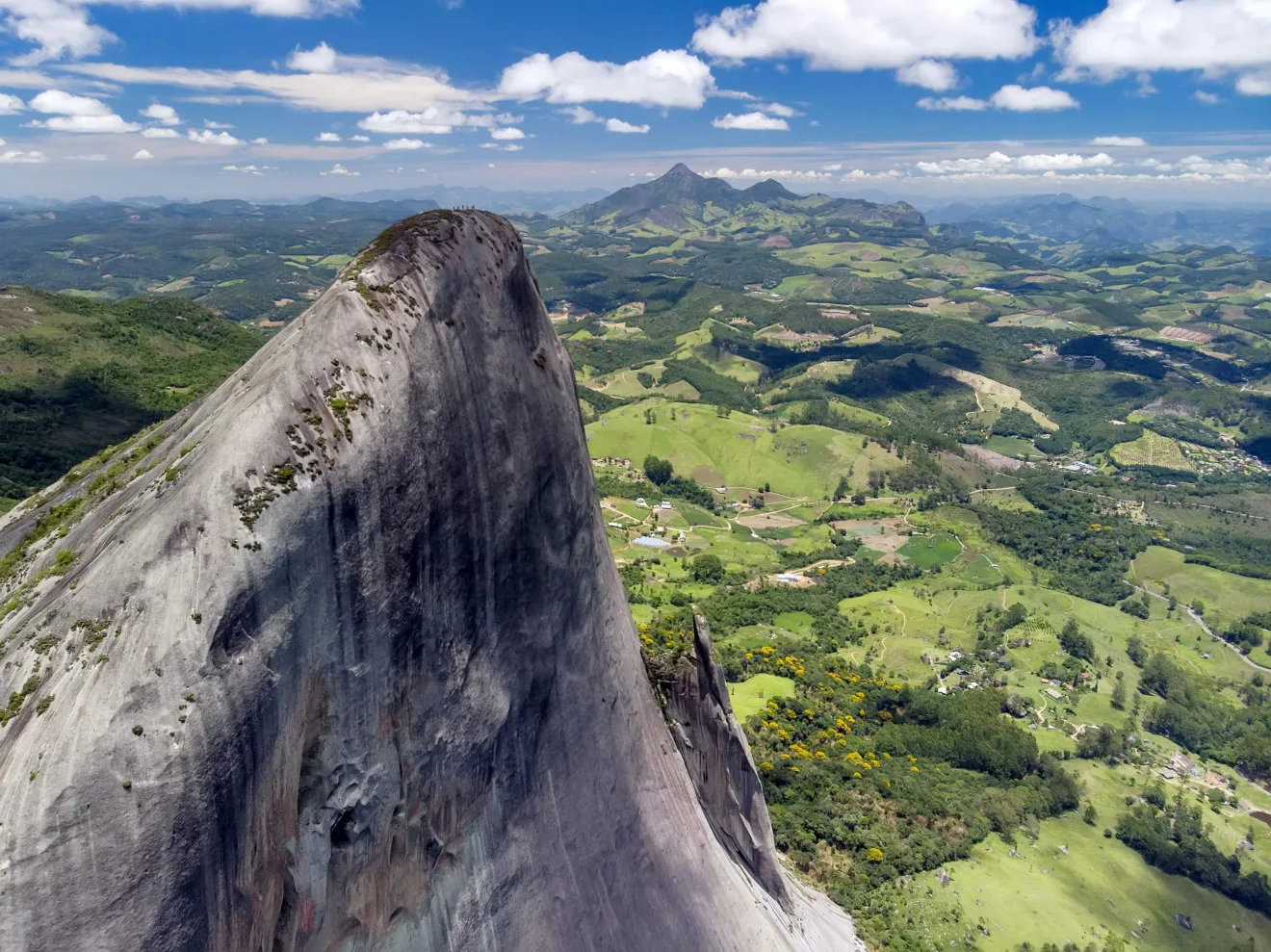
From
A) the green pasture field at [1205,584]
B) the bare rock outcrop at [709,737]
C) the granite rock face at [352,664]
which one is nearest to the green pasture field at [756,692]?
the bare rock outcrop at [709,737]

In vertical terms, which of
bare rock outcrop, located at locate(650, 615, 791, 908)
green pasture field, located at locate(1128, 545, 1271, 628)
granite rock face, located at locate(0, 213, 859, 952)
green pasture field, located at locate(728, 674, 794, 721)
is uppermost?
granite rock face, located at locate(0, 213, 859, 952)

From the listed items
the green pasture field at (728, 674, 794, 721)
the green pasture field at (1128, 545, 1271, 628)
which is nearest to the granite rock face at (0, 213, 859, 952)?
the green pasture field at (728, 674, 794, 721)

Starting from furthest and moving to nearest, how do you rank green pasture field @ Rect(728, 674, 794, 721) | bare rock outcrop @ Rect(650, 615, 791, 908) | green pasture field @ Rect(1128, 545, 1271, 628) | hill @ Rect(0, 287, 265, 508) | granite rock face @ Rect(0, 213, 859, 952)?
green pasture field @ Rect(1128, 545, 1271, 628), green pasture field @ Rect(728, 674, 794, 721), hill @ Rect(0, 287, 265, 508), bare rock outcrop @ Rect(650, 615, 791, 908), granite rock face @ Rect(0, 213, 859, 952)

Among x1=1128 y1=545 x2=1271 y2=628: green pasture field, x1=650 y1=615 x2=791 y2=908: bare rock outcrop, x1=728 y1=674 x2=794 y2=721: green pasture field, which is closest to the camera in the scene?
x1=650 y1=615 x2=791 y2=908: bare rock outcrop

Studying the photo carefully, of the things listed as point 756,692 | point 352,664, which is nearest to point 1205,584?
point 756,692

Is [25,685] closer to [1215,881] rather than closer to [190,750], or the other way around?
[190,750]

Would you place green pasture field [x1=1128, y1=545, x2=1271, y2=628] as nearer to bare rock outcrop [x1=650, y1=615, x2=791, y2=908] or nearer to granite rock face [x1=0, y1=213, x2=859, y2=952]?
bare rock outcrop [x1=650, y1=615, x2=791, y2=908]
